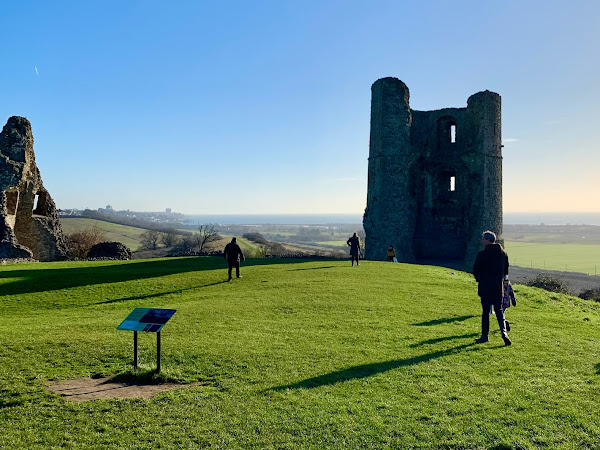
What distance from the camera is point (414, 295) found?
15773mm

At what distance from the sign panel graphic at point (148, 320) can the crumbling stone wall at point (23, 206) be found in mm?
25734

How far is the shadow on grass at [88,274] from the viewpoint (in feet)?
58.4

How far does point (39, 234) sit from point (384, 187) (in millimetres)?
29676

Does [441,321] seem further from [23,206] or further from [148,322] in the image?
[23,206]

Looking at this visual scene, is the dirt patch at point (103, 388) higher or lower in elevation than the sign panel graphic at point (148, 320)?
lower

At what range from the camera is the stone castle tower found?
3503 cm

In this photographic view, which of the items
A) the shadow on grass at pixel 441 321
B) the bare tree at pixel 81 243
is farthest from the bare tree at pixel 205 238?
the shadow on grass at pixel 441 321

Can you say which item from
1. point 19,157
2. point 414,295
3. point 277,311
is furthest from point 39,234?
point 414,295

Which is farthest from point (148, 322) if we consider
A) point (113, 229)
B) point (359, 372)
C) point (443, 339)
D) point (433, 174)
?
point (113, 229)

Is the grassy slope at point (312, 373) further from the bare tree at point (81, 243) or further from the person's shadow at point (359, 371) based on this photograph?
the bare tree at point (81, 243)

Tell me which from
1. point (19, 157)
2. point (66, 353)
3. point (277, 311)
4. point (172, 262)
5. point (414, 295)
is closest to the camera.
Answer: point (66, 353)

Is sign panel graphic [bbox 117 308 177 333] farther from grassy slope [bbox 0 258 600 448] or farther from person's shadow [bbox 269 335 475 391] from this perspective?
person's shadow [bbox 269 335 475 391]

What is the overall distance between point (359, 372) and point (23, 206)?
114 feet

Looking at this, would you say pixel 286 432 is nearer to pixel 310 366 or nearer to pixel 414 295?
pixel 310 366
